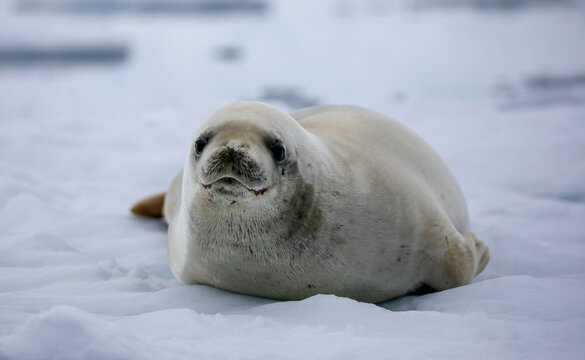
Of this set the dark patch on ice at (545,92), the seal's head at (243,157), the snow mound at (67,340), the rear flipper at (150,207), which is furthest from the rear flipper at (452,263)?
the dark patch on ice at (545,92)

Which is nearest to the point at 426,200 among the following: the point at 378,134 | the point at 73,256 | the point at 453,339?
the point at 378,134

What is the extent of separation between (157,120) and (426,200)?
474 cm

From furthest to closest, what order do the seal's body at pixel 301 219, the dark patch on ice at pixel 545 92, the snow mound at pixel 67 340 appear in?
the dark patch on ice at pixel 545 92 < the seal's body at pixel 301 219 < the snow mound at pixel 67 340

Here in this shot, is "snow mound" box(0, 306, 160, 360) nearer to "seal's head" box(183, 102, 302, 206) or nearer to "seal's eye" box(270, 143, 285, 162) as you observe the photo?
"seal's head" box(183, 102, 302, 206)

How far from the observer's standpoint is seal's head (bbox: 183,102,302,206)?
146 cm

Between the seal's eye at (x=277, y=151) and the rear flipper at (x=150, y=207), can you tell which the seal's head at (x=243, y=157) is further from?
the rear flipper at (x=150, y=207)

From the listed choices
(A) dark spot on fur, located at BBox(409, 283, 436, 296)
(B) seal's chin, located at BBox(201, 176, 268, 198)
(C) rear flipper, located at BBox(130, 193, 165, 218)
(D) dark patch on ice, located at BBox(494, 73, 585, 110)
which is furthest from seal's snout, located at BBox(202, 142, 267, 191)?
(D) dark patch on ice, located at BBox(494, 73, 585, 110)

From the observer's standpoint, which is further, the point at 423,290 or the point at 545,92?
the point at 545,92

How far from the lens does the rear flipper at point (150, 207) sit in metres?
3.12

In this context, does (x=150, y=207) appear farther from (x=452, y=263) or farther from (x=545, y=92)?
(x=545, y=92)

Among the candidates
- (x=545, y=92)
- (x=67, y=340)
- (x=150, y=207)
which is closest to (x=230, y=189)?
(x=67, y=340)

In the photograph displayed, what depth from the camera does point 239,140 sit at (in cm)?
152

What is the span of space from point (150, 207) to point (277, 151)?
168 centimetres

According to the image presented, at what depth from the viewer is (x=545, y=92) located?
746 centimetres
